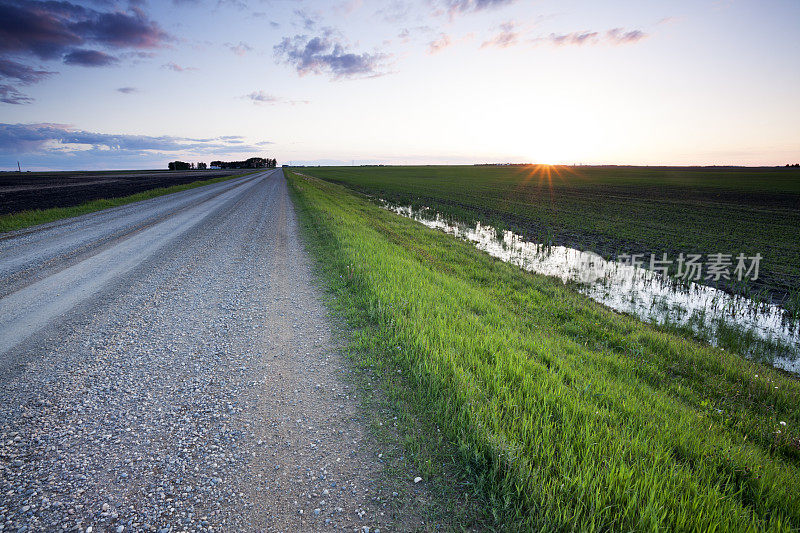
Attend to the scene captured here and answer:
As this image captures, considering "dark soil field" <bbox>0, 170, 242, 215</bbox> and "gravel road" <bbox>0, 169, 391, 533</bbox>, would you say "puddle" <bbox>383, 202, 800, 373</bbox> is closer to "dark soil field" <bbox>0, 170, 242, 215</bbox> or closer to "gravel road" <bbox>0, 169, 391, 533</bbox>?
"gravel road" <bbox>0, 169, 391, 533</bbox>

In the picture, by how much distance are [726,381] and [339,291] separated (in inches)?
299

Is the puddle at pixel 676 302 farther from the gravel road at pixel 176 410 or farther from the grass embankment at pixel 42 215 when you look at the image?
the grass embankment at pixel 42 215

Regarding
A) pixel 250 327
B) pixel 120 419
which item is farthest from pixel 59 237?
pixel 120 419

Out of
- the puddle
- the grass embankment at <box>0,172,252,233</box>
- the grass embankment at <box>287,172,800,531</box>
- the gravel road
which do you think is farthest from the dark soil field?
the puddle

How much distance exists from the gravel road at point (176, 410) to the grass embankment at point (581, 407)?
38.2 inches

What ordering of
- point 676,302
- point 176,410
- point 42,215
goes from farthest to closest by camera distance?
point 42,215 < point 676,302 < point 176,410

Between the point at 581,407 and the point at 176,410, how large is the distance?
16.0 ft

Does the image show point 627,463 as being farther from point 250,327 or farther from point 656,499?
point 250,327

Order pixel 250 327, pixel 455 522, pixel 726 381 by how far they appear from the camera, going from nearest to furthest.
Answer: pixel 455 522, pixel 726 381, pixel 250 327

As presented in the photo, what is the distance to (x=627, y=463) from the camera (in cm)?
339

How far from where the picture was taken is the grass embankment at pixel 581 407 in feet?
9.56

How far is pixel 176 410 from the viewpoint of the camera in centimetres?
414

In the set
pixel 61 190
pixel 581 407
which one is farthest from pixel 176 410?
pixel 61 190

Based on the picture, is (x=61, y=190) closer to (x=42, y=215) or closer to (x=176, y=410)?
(x=42, y=215)
